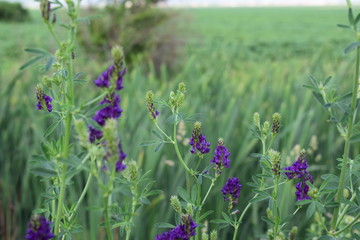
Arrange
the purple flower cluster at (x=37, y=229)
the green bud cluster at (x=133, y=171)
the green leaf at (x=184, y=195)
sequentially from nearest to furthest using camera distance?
the purple flower cluster at (x=37, y=229)
the green bud cluster at (x=133, y=171)
the green leaf at (x=184, y=195)

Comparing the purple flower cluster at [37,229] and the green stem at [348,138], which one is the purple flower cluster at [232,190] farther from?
the purple flower cluster at [37,229]

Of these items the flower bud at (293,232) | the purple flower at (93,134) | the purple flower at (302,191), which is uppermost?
the purple flower at (93,134)

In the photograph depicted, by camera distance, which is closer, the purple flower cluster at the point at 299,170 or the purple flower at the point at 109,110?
the purple flower at the point at 109,110

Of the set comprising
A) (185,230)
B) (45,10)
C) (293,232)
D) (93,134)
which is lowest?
(293,232)

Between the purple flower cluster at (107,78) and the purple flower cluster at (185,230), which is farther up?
the purple flower cluster at (107,78)

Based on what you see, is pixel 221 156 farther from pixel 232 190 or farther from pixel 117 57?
pixel 117 57

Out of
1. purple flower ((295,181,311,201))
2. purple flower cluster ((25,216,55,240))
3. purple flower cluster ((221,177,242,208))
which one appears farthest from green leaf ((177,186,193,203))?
purple flower cluster ((25,216,55,240))

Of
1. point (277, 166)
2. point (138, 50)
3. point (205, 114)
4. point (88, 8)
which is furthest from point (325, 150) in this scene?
point (88, 8)

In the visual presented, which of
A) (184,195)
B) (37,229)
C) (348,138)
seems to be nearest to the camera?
(37,229)

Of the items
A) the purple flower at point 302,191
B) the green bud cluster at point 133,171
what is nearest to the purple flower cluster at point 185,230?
the green bud cluster at point 133,171

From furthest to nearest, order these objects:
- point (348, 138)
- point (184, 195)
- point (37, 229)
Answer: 1. point (184, 195)
2. point (348, 138)
3. point (37, 229)

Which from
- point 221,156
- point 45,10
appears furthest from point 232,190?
point 45,10

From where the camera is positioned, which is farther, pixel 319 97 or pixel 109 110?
pixel 319 97

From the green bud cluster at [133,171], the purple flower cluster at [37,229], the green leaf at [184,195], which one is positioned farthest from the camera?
the green leaf at [184,195]
